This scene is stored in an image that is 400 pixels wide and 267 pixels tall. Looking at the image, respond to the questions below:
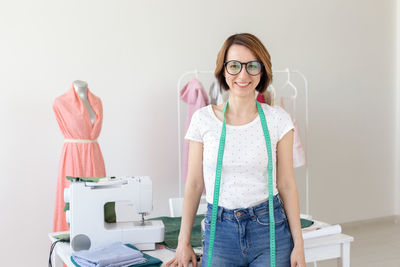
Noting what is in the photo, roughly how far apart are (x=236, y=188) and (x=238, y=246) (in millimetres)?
196

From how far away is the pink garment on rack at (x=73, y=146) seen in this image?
3.45 m

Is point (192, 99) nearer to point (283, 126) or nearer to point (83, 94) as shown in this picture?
point (83, 94)

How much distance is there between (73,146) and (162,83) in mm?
1239

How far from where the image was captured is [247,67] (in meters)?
1.70

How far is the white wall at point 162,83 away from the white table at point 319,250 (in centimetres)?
192

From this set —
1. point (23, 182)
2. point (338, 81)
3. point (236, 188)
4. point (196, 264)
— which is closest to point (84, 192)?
point (196, 264)

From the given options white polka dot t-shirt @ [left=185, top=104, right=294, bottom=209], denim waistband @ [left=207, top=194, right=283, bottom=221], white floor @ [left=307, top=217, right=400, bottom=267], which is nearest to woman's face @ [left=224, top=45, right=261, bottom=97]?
white polka dot t-shirt @ [left=185, top=104, right=294, bottom=209]

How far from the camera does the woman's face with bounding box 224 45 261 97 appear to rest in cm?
170

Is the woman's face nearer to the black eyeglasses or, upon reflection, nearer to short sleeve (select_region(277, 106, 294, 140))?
the black eyeglasses

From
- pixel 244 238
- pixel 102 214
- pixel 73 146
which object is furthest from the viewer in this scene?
pixel 73 146

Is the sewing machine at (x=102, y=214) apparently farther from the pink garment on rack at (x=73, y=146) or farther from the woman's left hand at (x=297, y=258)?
the pink garment on rack at (x=73, y=146)

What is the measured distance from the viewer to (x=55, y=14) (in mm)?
3959

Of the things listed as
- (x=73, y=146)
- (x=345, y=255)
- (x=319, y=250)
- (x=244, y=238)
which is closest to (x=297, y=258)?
(x=244, y=238)

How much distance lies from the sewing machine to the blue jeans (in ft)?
1.57
